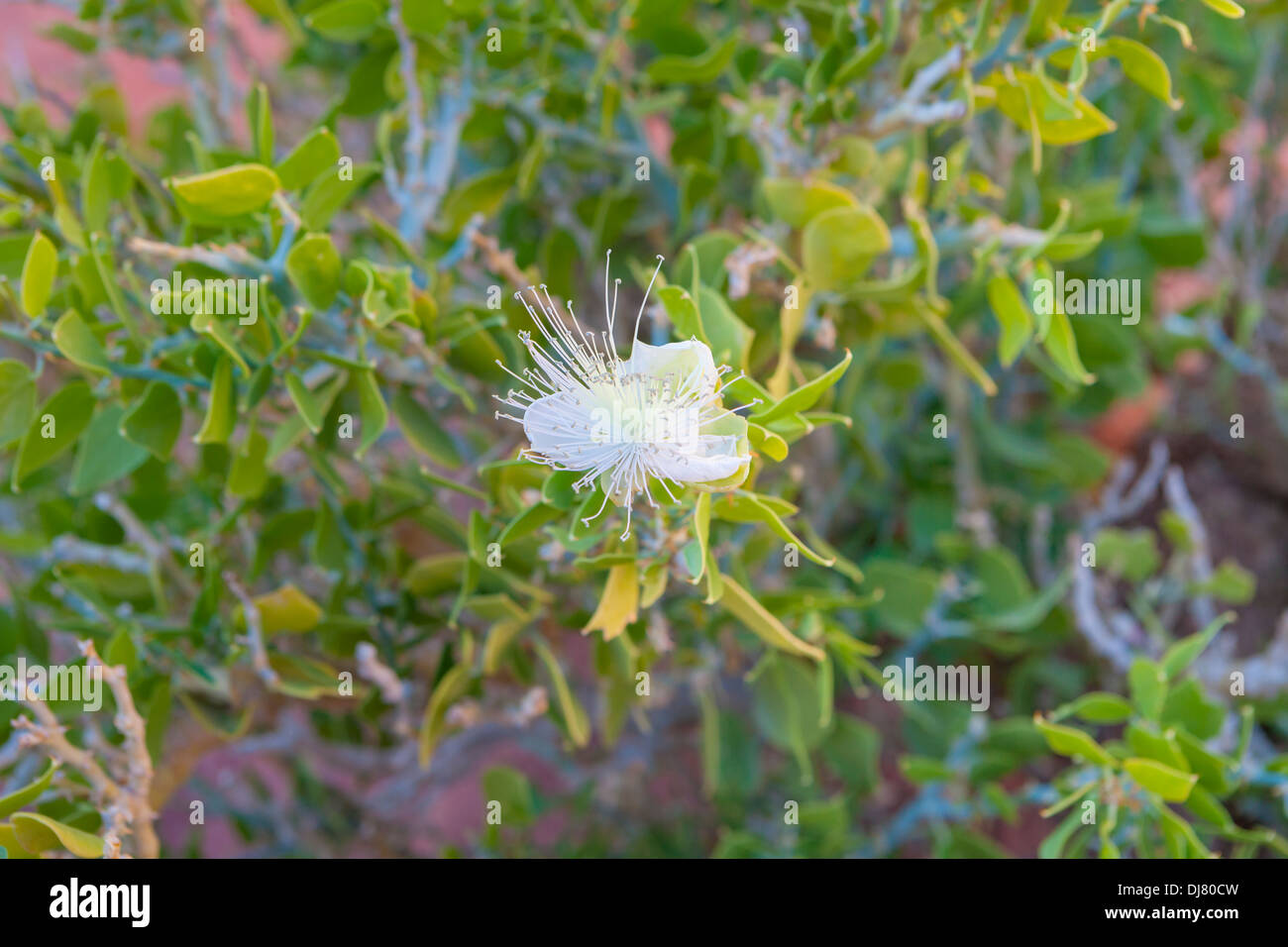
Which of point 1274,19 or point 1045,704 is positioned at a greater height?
point 1274,19

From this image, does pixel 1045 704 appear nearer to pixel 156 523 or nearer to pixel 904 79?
pixel 904 79

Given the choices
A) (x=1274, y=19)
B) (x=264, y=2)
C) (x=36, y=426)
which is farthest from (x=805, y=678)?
(x=1274, y=19)

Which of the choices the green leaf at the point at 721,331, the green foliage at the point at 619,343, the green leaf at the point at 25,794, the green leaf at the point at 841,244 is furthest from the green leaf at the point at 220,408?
the green leaf at the point at 841,244

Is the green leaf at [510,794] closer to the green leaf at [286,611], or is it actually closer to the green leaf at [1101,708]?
the green leaf at [286,611]

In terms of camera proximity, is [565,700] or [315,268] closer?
[315,268]

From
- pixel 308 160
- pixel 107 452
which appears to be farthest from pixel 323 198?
pixel 107 452

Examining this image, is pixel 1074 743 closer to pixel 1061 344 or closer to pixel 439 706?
pixel 1061 344
